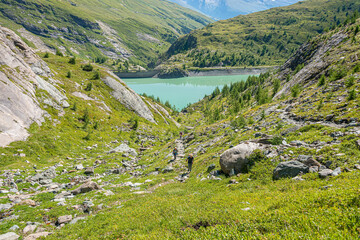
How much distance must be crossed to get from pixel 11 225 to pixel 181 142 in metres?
29.4

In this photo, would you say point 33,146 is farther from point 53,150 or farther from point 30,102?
point 30,102

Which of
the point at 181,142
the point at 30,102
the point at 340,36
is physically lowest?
the point at 181,142

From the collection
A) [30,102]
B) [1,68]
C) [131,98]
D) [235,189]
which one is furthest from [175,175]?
[131,98]

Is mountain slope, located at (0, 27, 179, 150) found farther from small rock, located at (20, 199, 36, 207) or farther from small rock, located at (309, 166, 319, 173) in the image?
small rock, located at (309, 166, 319, 173)

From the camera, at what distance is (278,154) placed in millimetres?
12805

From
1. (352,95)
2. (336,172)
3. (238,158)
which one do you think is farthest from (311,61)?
(336,172)

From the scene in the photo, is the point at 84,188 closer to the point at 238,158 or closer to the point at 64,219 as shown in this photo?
the point at 64,219

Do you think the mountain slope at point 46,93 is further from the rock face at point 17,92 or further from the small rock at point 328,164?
the small rock at point 328,164

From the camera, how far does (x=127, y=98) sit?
6181 cm

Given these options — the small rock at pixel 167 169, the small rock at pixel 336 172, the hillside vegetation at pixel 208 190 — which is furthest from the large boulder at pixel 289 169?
the small rock at pixel 167 169

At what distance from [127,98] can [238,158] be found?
5481 cm

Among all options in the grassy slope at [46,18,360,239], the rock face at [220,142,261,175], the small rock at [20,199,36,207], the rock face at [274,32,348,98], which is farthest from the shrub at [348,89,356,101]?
the small rock at [20,199,36,207]

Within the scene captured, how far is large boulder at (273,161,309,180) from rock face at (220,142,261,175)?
Answer: 2.93 metres

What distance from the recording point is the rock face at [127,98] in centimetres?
6050
